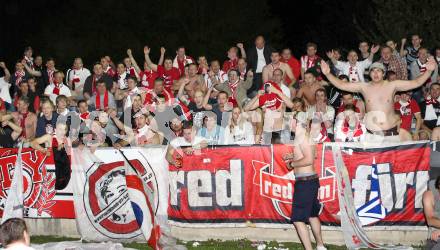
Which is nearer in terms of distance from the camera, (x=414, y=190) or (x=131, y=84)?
(x=414, y=190)

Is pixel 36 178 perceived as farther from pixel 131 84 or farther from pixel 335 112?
pixel 335 112

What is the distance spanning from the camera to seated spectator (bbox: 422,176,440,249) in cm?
845

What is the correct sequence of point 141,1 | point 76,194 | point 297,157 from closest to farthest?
point 297,157, point 76,194, point 141,1

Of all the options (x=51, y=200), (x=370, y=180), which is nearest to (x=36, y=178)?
(x=51, y=200)

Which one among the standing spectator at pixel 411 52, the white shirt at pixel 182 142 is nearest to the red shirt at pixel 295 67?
the standing spectator at pixel 411 52

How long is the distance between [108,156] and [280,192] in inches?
116

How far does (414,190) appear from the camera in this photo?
10625 mm

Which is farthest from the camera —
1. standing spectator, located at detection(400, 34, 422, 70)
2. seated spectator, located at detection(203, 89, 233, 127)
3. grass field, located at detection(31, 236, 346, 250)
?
standing spectator, located at detection(400, 34, 422, 70)

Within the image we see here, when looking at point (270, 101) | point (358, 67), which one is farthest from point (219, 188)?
point (358, 67)

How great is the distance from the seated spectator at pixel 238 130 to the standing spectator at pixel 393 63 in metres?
4.14

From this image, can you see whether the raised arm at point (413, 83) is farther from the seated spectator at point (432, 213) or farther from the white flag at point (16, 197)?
the white flag at point (16, 197)

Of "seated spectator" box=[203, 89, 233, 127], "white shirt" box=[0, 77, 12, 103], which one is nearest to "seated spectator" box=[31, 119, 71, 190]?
"seated spectator" box=[203, 89, 233, 127]

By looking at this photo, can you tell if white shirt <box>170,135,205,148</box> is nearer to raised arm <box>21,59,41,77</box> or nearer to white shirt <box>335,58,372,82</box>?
white shirt <box>335,58,372,82</box>

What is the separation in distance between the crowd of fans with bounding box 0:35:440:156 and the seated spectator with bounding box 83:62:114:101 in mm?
29
